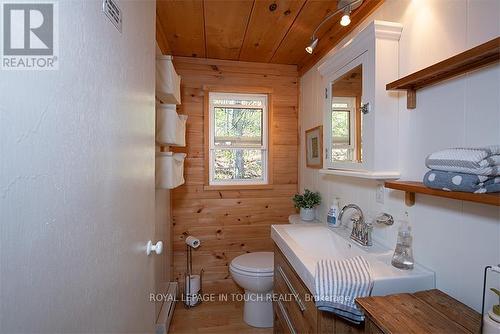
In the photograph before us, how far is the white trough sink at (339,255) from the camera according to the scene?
95 centimetres

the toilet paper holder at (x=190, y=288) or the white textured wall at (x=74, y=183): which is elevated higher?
the white textured wall at (x=74, y=183)

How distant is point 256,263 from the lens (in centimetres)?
194

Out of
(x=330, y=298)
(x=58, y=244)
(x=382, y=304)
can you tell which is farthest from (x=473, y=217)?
(x=58, y=244)

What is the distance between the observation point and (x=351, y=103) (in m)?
1.41

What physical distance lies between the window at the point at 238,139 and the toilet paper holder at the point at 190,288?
2.42 ft

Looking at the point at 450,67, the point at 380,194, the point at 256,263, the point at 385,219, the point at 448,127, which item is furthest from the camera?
the point at 256,263

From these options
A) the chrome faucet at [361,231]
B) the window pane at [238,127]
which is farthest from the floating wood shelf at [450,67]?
the window pane at [238,127]

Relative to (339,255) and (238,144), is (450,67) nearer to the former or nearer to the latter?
(339,255)

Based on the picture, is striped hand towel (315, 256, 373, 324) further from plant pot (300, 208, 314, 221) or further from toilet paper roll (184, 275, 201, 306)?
toilet paper roll (184, 275, 201, 306)

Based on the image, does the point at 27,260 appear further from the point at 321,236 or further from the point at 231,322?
the point at 231,322

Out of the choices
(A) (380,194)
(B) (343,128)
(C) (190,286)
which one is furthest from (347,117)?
(C) (190,286)

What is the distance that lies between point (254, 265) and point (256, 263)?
42 millimetres
